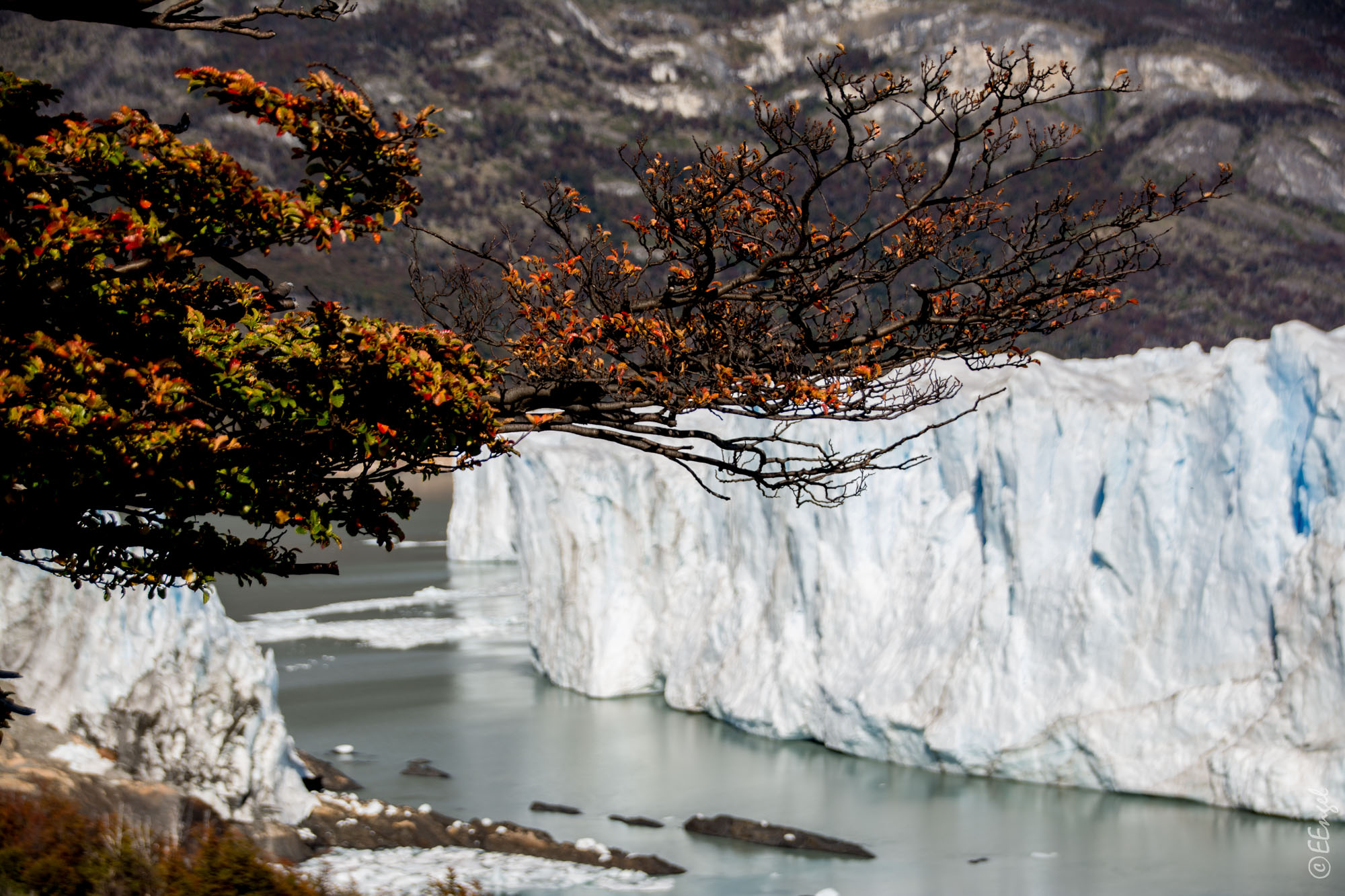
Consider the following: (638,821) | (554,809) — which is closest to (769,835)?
(638,821)

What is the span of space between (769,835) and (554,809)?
4.06m

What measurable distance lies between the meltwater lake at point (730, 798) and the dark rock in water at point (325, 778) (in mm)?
459

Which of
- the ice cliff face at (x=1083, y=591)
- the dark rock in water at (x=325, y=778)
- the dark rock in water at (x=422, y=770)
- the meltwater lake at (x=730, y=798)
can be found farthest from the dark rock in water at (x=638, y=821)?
the ice cliff face at (x=1083, y=591)

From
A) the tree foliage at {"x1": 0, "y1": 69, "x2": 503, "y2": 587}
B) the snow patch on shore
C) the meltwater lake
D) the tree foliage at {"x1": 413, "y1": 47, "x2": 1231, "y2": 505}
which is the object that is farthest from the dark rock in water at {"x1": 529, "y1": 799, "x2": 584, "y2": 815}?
the tree foliage at {"x1": 0, "y1": 69, "x2": 503, "y2": 587}

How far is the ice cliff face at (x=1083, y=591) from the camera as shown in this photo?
63.5 feet

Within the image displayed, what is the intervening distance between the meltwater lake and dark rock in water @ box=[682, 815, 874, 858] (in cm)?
25

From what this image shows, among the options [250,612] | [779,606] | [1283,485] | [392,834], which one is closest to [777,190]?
[392,834]

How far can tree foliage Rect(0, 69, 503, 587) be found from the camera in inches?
210

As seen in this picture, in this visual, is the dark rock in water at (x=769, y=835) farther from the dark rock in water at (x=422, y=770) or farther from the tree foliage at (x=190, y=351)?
the tree foliage at (x=190, y=351)

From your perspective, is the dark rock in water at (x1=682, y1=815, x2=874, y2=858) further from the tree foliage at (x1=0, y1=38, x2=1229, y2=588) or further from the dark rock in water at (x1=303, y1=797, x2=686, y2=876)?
the tree foliage at (x1=0, y1=38, x2=1229, y2=588)

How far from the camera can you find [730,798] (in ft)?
70.1

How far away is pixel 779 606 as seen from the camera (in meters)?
A: 25.4

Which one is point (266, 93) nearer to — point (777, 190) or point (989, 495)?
point (777, 190)

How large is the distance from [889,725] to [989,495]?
4988mm
